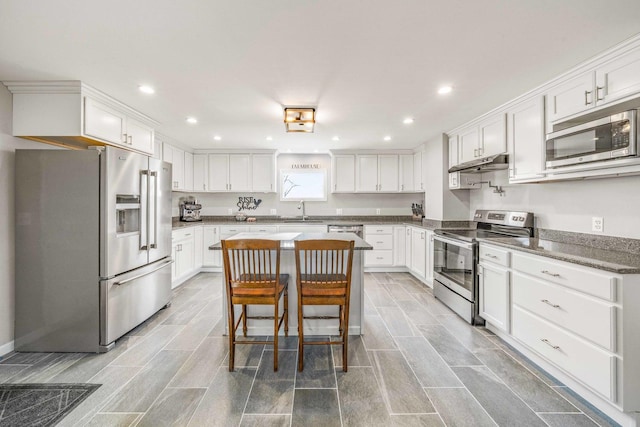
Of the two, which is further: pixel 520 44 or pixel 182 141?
pixel 182 141

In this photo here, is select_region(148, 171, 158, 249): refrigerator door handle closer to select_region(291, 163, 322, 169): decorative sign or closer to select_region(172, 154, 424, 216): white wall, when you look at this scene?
select_region(172, 154, 424, 216): white wall

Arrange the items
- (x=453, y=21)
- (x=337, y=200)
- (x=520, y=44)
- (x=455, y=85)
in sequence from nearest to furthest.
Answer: (x=453, y=21) < (x=520, y=44) < (x=455, y=85) < (x=337, y=200)

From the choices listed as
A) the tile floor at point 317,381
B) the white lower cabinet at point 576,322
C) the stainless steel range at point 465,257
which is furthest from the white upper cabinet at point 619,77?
the tile floor at point 317,381

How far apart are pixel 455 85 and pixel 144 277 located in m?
3.61

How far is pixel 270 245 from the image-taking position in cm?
200

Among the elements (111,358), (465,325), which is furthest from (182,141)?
(465,325)

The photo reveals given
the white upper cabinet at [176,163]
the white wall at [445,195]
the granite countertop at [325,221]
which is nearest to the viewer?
the white wall at [445,195]

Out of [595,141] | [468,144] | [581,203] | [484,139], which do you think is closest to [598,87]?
[595,141]

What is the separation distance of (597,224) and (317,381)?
8.66 feet

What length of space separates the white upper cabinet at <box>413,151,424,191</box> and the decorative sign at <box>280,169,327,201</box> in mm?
1779

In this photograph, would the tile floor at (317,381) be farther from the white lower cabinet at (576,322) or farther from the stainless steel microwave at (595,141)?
the stainless steel microwave at (595,141)

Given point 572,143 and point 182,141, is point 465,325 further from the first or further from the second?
point 182,141

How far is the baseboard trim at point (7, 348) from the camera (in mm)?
2314

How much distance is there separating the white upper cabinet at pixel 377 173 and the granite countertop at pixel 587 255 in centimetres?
297
